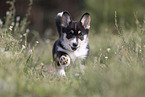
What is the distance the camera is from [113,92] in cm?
228

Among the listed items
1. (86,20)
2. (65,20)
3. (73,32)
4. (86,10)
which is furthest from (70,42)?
(86,10)

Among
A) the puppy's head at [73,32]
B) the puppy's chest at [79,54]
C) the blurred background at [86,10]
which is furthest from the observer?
the blurred background at [86,10]

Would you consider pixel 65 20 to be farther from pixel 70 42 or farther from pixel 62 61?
pixel 62 61

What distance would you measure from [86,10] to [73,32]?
870 centimetres

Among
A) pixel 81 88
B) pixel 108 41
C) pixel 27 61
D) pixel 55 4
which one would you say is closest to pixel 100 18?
pixel 55 4

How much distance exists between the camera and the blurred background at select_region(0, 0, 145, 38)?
1078 centimetres

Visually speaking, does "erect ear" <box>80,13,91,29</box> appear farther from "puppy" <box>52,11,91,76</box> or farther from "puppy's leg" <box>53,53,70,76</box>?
"puppy's leg" <box>53,53,70,76</box>

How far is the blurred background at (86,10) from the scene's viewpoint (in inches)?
424

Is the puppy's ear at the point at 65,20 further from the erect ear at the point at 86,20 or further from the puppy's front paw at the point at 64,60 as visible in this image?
the puppy's front paw at the point at 64,60

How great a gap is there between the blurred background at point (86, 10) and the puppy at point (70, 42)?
214 centimetres

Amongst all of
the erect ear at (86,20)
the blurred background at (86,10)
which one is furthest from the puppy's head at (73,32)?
the blurred background at (86,10)

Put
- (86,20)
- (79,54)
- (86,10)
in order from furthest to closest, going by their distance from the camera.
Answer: (86,10) → (86,20) → (79,54)

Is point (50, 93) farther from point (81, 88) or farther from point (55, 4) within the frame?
point (55, 4)

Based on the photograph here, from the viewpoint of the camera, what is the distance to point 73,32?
166 inches
